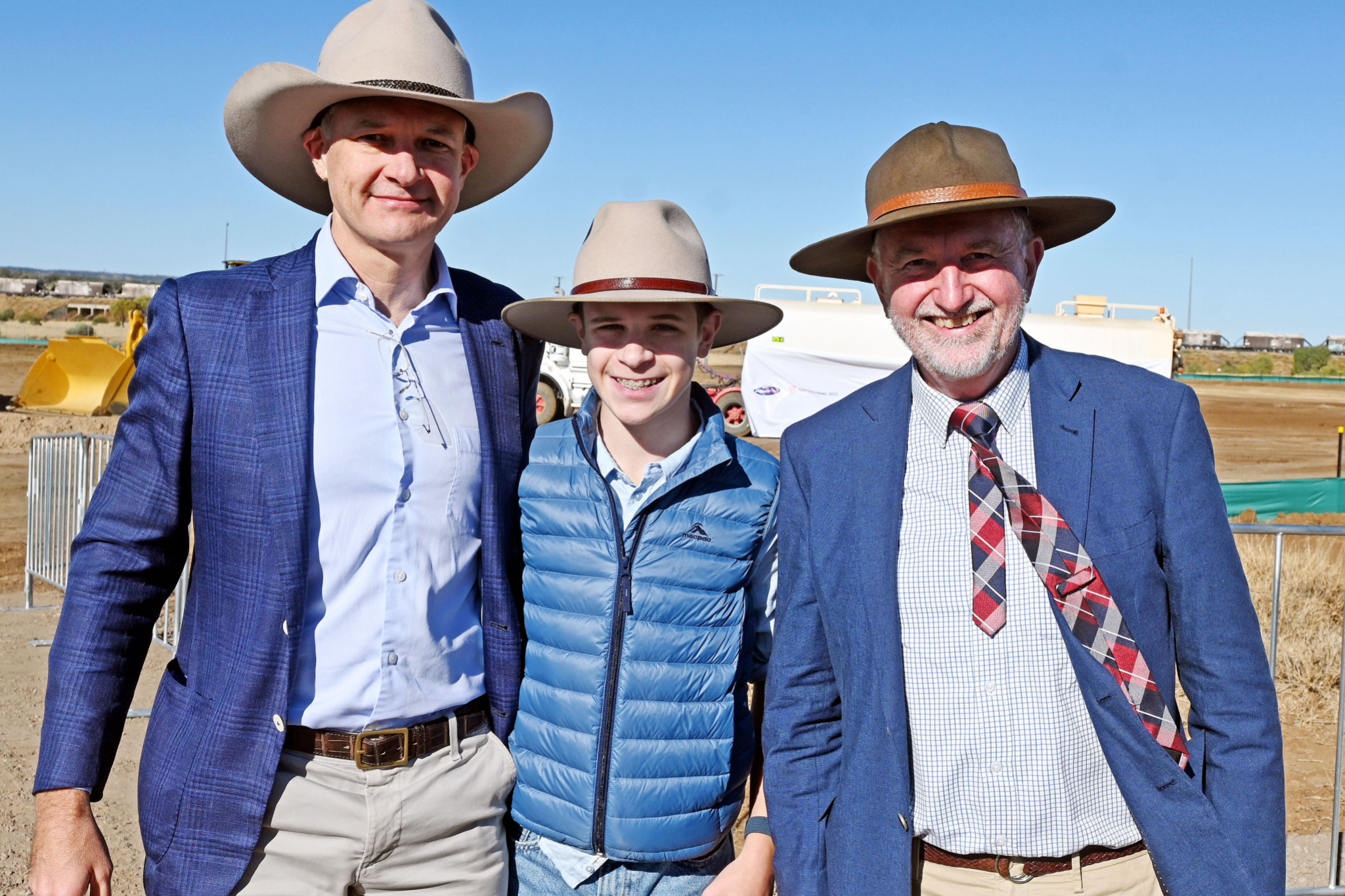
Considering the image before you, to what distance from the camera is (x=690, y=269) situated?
2566 mm

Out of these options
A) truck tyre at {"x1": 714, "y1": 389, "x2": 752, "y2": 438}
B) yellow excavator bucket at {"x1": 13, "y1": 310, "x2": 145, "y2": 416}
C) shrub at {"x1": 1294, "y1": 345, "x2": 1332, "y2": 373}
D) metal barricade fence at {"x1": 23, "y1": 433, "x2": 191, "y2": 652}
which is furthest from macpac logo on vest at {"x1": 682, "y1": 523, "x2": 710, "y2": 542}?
shrub at {"x1": 1294, "y1": 345, "x2": 1332, "y2": 373}

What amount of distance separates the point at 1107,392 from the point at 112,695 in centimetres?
210

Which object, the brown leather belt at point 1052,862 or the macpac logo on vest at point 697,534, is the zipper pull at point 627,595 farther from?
the brown leather belt at point 1052,862

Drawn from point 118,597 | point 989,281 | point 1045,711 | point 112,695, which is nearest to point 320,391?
point 118,597

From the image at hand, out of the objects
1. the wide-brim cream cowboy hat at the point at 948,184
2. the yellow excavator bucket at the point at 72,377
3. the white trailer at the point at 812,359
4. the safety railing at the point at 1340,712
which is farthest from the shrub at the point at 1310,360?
the wide-brim cream cowboy hat at the point at 948,184

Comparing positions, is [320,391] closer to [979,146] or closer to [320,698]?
[320,698]

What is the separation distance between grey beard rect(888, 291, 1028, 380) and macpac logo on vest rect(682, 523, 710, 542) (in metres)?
0.59

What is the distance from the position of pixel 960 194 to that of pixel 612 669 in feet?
3.97

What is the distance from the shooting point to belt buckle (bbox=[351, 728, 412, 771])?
230cm

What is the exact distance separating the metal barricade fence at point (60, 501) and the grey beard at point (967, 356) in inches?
226

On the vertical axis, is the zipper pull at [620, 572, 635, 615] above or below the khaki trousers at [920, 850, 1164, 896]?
above

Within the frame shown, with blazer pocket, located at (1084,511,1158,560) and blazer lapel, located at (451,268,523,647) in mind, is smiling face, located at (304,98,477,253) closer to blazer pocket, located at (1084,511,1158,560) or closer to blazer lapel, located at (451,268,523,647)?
blazer lapel, located at (451,268,523,647)

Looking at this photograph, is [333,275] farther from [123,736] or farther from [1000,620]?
[123,736]

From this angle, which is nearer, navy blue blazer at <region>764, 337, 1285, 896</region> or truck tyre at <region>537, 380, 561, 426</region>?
navy blue blazer at <region>764, 337, 1285, 896</region>
